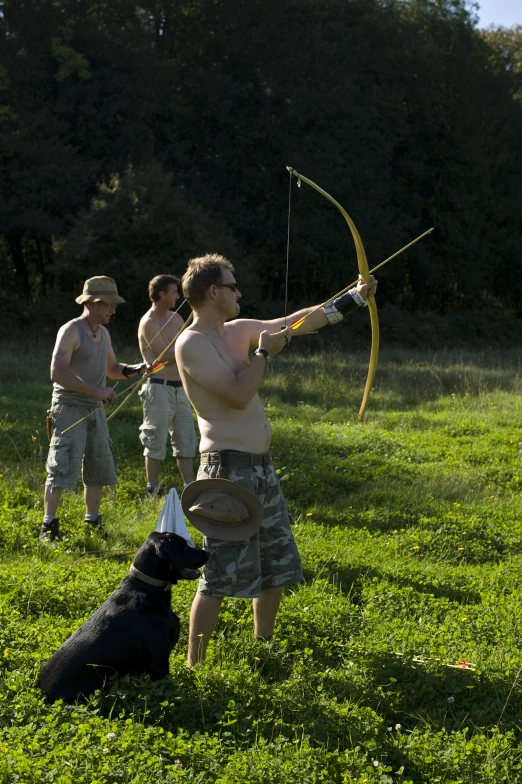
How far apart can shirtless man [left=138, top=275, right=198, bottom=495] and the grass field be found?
0.48 metres

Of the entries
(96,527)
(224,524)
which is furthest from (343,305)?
(96,527)

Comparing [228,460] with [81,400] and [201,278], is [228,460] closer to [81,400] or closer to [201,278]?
[201,278]

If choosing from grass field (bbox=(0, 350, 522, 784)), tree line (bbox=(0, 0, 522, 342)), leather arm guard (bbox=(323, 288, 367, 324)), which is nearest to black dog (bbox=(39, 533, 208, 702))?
grass field (bbox=(0, 350, 522, 784))

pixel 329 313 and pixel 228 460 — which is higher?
pixel 329 313

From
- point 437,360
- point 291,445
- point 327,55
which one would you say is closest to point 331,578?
point 291,445

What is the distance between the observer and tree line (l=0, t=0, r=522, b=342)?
22203 millimetres

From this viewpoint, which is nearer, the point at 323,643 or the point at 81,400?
the point at 323,643

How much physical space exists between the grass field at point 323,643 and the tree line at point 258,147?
13.8 m

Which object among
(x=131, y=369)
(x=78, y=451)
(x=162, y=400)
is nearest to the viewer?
(x=78, y=451)

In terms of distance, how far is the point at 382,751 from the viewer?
3.47 meters

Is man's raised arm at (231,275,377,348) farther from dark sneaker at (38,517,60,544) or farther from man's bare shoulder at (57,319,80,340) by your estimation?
dark sneaker at (38,517,60,544)

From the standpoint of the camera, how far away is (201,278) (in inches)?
156

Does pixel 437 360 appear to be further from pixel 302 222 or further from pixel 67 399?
pixel 67 399

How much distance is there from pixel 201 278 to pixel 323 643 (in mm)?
1949
